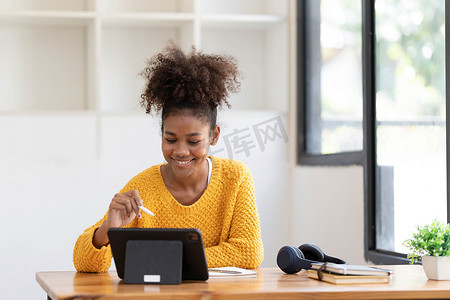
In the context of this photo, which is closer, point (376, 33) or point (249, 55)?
point (376, 33)

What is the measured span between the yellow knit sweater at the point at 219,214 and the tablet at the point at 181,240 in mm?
387

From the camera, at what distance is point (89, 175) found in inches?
146

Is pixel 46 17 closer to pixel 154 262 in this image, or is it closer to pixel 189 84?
pixel 189 84

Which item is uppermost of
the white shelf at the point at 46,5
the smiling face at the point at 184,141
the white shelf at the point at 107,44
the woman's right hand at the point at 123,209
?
the white shelf at the point at 46,5

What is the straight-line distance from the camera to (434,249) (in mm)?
2029

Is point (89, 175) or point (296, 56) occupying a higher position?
point (296, 56)

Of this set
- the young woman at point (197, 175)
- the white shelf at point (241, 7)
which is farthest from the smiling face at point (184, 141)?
the white shelf at point (241, 7)

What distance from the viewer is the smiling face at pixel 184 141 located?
7.72 ft

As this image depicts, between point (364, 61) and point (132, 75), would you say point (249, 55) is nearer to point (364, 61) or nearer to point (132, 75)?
point (132, 75)

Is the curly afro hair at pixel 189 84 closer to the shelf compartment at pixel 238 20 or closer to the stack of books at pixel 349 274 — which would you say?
the stack of books at pixel 349 274

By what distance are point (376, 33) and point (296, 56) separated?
0.79 m

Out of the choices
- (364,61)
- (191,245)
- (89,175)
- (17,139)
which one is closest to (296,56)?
(364,61)

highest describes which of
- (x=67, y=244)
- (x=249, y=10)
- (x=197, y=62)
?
(x=249, y=10)

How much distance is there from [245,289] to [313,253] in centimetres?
51
